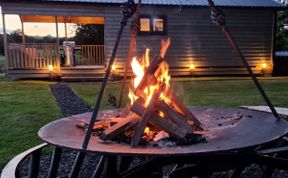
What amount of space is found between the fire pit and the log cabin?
33.7 feet

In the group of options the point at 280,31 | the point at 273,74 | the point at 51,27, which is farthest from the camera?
the point at 280,31

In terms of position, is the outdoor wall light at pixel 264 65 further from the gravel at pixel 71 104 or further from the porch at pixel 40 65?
the gravel at pixel 71 104

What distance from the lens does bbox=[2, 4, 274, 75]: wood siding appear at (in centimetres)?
1280

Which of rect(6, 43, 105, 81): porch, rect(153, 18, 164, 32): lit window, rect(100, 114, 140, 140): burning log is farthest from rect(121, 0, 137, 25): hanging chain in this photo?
rect(153, 18, 164, 32): lit window

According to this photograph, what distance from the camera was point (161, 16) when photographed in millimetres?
13086

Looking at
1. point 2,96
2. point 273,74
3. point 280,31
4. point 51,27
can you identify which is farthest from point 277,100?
point 280,31

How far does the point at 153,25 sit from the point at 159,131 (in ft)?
36.9

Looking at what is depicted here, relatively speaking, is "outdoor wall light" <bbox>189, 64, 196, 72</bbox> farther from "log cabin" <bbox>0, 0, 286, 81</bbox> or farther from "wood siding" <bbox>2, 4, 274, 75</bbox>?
"wood siding" <bbox>2, 4, 274, 75</bbox>

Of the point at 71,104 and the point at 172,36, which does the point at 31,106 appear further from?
the point at 172,36

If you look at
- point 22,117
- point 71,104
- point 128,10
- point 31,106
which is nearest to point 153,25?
point 71,104

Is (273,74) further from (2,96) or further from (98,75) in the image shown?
(2,96)

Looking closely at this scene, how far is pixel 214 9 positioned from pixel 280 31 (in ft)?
64.9

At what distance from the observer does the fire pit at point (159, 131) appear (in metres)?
1.81

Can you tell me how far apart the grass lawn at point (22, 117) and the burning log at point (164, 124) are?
6.95ft
